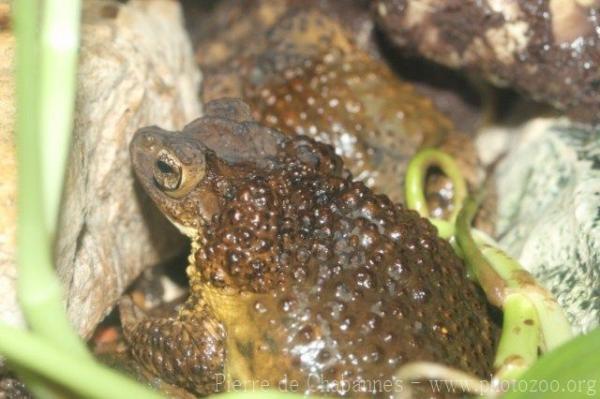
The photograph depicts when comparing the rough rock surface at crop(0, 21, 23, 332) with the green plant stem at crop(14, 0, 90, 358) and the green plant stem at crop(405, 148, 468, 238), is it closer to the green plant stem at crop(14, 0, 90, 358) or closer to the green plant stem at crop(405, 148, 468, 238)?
the green plant stem at crop(14, 0, 90, 358)

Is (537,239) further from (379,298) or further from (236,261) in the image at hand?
(236,261)

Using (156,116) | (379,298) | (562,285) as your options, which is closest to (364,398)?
(379,298)

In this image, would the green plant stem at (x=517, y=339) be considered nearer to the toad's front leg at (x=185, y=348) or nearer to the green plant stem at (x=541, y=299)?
the green plant stem at (x=541, y=299)

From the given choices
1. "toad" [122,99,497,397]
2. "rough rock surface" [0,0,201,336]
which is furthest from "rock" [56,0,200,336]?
"toad" [122,99,497,397]

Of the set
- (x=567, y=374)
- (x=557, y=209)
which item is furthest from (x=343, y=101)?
(x=567, y=374)

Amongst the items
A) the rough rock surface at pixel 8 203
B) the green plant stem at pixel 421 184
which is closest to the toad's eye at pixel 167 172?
the rough rock surface at pixel 8 203

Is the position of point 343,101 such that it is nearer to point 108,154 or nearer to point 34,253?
point 108,154
